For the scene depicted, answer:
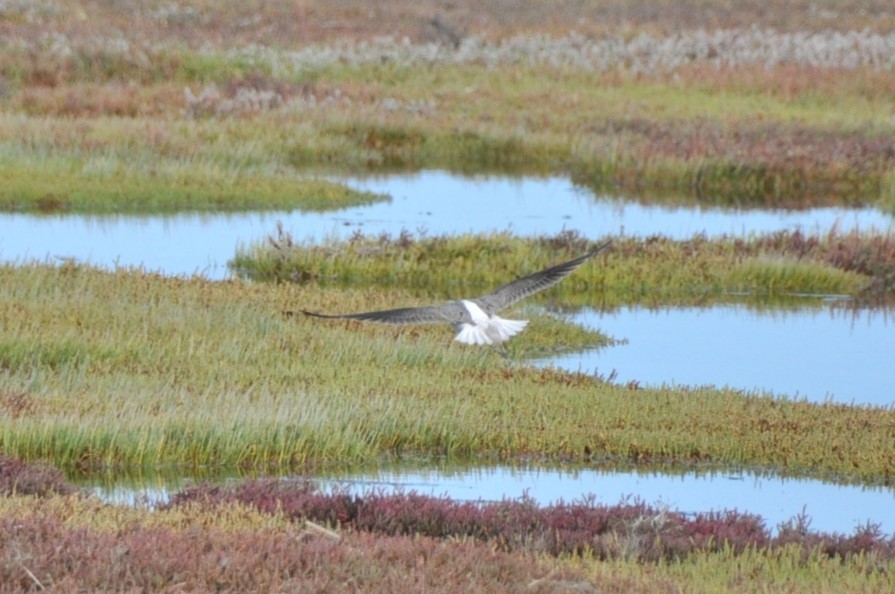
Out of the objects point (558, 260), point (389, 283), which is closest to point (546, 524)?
point (389, 283)

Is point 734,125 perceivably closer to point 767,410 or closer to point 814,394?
point 814,394

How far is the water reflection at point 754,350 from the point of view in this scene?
16.2 metres

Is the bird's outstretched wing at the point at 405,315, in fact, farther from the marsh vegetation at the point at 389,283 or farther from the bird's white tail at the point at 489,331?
the marsh vegetation at the point at 389,283

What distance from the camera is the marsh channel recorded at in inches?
443

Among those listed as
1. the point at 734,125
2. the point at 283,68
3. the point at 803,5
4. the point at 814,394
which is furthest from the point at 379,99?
the point at 803,5

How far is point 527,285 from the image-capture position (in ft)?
40.3

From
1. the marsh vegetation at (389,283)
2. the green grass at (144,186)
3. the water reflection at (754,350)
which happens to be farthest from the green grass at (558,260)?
the green grass at (144,186)

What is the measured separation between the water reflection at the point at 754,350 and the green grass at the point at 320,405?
1480 millimetres

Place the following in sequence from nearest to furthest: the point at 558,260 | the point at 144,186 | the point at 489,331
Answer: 1. the point at 489,331
2. the point at 558,260
3. the point at 144,186

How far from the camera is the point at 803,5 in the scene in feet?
201

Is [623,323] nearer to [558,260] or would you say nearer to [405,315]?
[558,260]

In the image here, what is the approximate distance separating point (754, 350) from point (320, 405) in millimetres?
7497

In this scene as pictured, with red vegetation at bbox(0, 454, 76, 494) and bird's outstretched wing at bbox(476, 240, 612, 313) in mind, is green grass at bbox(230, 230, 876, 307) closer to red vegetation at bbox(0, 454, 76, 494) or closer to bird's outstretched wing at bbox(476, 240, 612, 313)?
bird's outstretched wing at bbox(476, 240, 612, 313)

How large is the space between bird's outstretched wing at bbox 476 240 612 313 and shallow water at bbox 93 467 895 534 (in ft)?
4.24
